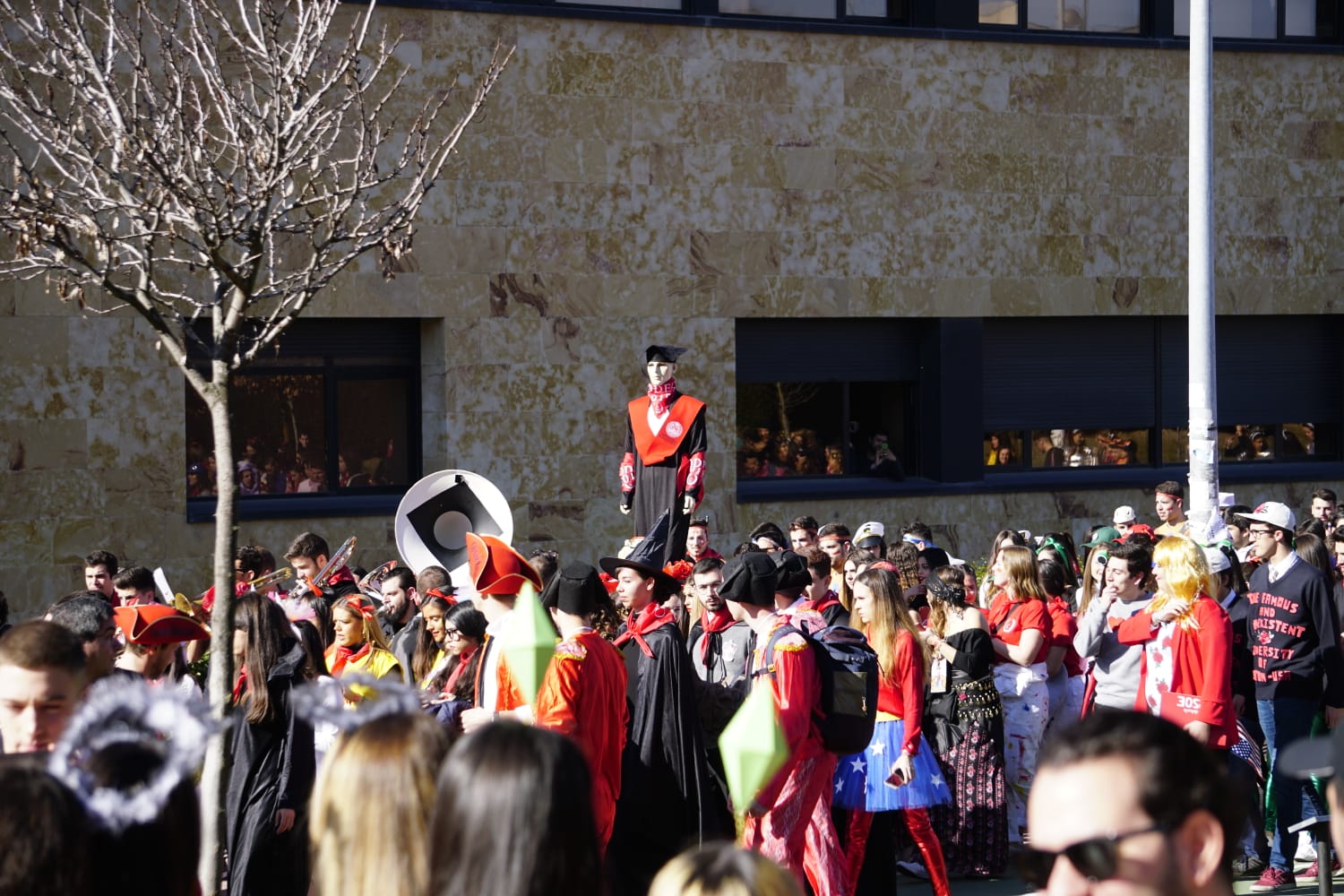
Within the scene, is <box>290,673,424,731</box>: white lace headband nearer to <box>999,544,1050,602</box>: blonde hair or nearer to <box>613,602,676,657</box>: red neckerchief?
<box>613,602,676,657</box>: red neckerchief

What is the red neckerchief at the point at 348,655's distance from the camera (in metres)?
7.66

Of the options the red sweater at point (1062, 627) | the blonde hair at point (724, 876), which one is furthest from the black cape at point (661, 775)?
the blonde hair at point (724, 876)

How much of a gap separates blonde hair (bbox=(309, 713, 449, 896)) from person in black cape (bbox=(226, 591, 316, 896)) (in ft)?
10.4

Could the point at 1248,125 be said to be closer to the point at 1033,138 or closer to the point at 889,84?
the point at 1033,138

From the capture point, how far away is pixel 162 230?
5547 mm

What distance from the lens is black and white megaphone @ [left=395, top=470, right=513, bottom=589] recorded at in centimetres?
1077

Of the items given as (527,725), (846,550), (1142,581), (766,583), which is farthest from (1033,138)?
(527,725)

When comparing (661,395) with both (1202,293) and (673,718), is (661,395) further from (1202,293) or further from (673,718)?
(673,718)

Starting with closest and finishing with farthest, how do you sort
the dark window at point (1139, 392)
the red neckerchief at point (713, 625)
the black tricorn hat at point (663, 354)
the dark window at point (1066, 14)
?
the red neckerchief at point (713, 625) → the black tricorn hat at point (663, 354) → the dark window at point (1066, 14) → the dark window at point (1139, 392)

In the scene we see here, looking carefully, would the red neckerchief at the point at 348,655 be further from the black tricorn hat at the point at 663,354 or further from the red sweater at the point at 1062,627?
the black tricorn hat at the point at 663,354

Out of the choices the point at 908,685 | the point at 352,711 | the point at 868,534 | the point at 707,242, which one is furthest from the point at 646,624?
the point at 707,242

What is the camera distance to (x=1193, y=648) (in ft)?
23.4

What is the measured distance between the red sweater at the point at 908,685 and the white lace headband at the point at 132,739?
471 centimetres

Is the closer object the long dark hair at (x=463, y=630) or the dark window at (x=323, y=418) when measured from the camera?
the long dark hair at (x=463, y=630)
